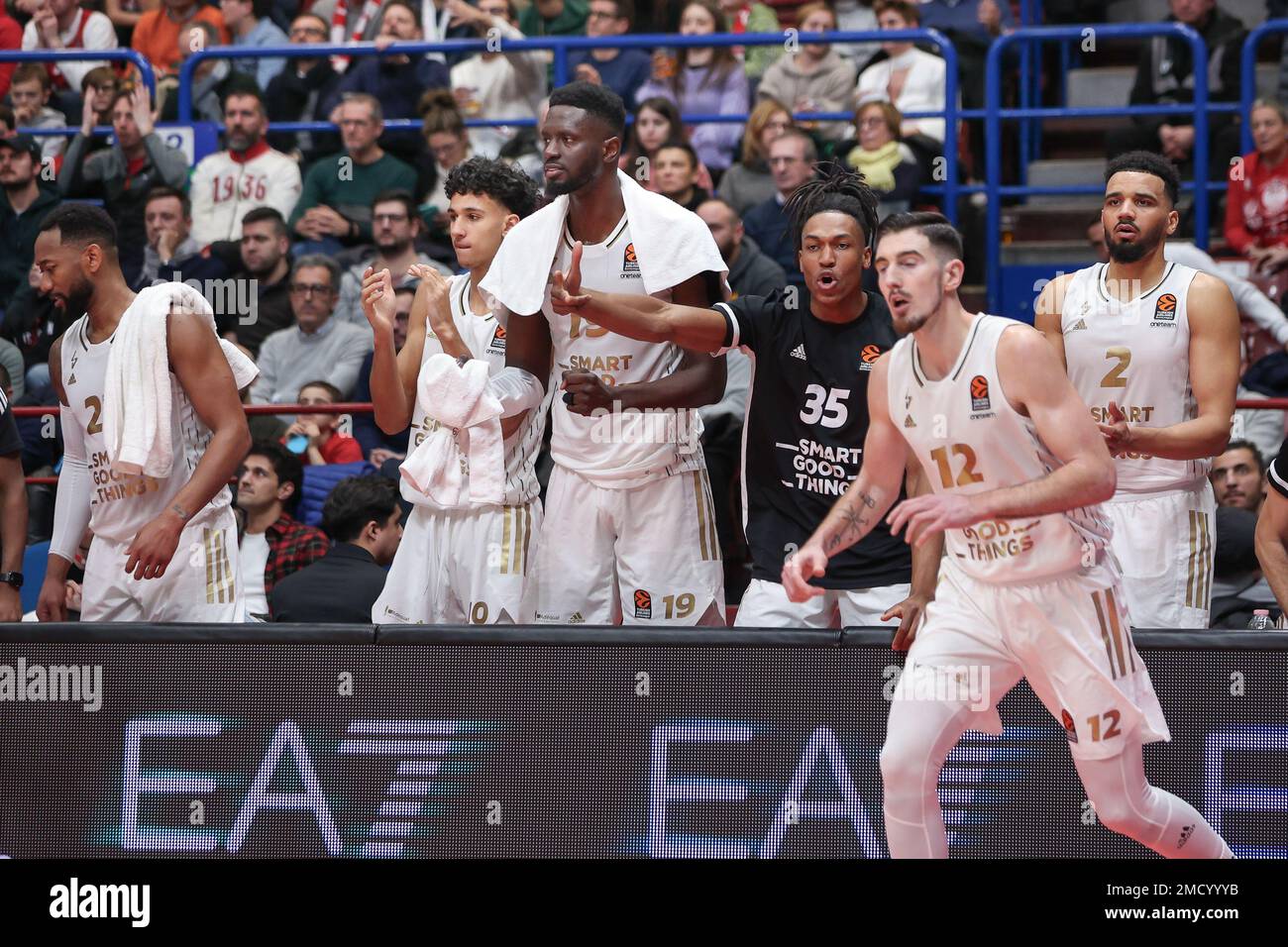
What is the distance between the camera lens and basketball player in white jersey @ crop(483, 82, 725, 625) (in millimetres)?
5590

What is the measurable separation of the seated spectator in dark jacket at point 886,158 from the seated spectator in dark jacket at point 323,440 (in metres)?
3.02

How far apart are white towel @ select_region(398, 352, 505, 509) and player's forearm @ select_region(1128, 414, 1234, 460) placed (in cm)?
197

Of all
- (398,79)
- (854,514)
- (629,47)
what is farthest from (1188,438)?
(398,79)

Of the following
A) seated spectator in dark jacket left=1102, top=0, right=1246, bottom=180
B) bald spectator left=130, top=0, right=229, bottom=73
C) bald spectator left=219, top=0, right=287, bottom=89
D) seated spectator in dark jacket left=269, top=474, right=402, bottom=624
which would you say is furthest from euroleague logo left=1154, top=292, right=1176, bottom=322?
bald spectator left=130, top=0, right=229, bottom=73

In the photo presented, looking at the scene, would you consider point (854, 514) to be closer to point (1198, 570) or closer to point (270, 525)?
point (1198, 570)

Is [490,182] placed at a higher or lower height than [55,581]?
higher

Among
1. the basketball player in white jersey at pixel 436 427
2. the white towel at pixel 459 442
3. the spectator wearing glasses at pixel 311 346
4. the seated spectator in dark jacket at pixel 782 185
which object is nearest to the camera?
the white towel at pixel 459 442

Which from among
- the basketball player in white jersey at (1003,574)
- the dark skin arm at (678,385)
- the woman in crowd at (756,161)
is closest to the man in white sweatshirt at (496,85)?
the woman in crowd at (756,161)

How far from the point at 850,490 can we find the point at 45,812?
240cm

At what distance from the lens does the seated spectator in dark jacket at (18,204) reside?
9672 mm

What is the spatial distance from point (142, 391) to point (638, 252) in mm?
1672

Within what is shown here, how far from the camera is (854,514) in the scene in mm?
4770

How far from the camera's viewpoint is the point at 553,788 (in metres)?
4.83

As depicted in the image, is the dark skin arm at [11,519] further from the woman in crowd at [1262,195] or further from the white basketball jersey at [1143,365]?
the woman in crowd at [1262,195]
